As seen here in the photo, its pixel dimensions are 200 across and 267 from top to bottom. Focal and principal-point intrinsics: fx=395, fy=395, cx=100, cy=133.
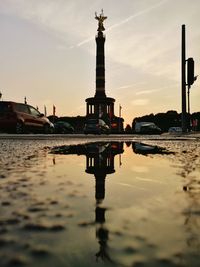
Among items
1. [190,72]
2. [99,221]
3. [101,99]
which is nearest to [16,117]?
[190,72]

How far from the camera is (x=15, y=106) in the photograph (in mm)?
18422

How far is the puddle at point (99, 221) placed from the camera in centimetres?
142

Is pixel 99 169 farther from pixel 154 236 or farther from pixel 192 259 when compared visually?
pixel 192 259

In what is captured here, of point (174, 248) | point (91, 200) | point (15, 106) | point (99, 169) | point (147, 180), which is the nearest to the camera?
point (174, 248)

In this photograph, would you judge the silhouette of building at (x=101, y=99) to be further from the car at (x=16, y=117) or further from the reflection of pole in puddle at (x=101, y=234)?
the reflection of pole in puddle at (x=101, y=234)

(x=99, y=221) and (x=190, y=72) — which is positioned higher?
(x=190, y=72)

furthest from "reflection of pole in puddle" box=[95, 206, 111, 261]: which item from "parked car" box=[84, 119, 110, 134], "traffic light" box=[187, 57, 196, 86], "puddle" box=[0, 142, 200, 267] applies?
"parked car" box=[84, 119, 110, 134]

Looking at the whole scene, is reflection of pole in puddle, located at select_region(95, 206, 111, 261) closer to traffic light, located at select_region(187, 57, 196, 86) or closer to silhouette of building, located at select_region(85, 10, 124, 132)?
traffic light, located at select_region(187, 57, 196, 86)

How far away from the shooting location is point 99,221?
1985mm

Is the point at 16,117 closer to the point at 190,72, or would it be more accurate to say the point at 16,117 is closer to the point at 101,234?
the point at 190,72

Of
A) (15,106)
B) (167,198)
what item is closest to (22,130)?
(15,106)

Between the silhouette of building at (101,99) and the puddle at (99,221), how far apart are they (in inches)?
2356

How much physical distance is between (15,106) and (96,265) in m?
→ 17.6

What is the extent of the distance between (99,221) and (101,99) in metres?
61.9
